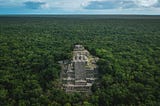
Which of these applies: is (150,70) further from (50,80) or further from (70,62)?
(50,80)

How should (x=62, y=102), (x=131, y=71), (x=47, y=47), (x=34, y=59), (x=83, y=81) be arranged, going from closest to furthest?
1. (x=62, y=102)
2. (x=83, y=81)
3. (x=131, y=71)
4. (x=34, y=59)
5. (x=47, y=47)

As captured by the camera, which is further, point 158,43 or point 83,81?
point 158,43

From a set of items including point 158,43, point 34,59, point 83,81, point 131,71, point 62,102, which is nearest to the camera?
point 62,102

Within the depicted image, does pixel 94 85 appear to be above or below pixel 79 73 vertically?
below

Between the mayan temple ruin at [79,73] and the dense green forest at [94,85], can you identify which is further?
the mayan temple ruin at [79,73]

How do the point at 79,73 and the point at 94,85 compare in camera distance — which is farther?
the point at 79,73

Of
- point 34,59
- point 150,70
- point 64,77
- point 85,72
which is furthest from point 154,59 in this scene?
point 34,59

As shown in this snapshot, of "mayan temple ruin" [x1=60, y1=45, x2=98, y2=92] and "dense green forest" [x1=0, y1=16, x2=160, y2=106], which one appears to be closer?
"dense green forest" [x1=0, y1=16, x2=160, y2=106]
